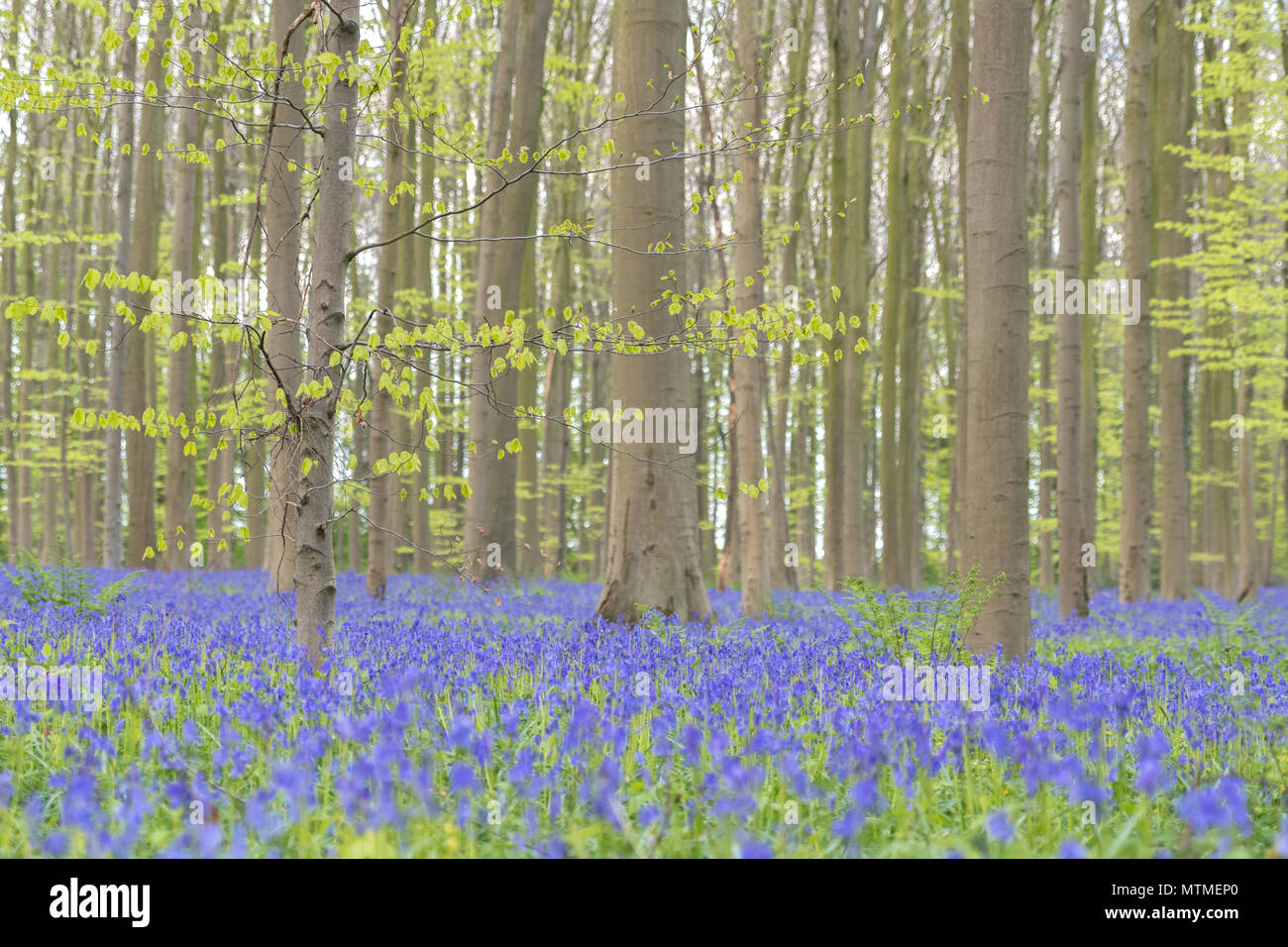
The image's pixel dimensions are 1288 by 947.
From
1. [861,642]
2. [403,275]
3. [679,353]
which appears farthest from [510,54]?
[861,642]

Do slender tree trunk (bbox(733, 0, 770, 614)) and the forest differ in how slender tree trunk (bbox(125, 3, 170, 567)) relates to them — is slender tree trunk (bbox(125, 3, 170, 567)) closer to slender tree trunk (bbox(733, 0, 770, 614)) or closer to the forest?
the forest

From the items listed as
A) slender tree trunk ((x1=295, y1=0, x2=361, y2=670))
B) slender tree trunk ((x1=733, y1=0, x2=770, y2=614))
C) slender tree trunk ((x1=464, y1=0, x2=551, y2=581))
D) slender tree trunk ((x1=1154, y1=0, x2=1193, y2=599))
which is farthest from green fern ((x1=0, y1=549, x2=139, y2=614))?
slender tree trunk ((x1=1154, y1=0, x2=1193, y2=599))

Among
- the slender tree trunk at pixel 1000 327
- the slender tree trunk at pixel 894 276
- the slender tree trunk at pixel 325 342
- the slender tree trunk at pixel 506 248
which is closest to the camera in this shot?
the slender tree trunk at pixel 325 342

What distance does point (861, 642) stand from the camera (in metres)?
6.84

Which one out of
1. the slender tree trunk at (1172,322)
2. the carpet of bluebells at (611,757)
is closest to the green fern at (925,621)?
the carpet of bluebells at (611,757)

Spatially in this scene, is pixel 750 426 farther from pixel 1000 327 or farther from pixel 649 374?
pixel 1000 327

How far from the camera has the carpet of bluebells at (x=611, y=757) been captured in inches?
102

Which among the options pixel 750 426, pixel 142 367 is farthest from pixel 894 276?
pixel 142 367

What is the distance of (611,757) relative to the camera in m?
3.10

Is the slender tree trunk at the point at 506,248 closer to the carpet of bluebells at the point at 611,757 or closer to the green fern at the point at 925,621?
the green fern at the point at 925,621

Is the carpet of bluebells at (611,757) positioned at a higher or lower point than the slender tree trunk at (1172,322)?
lower
